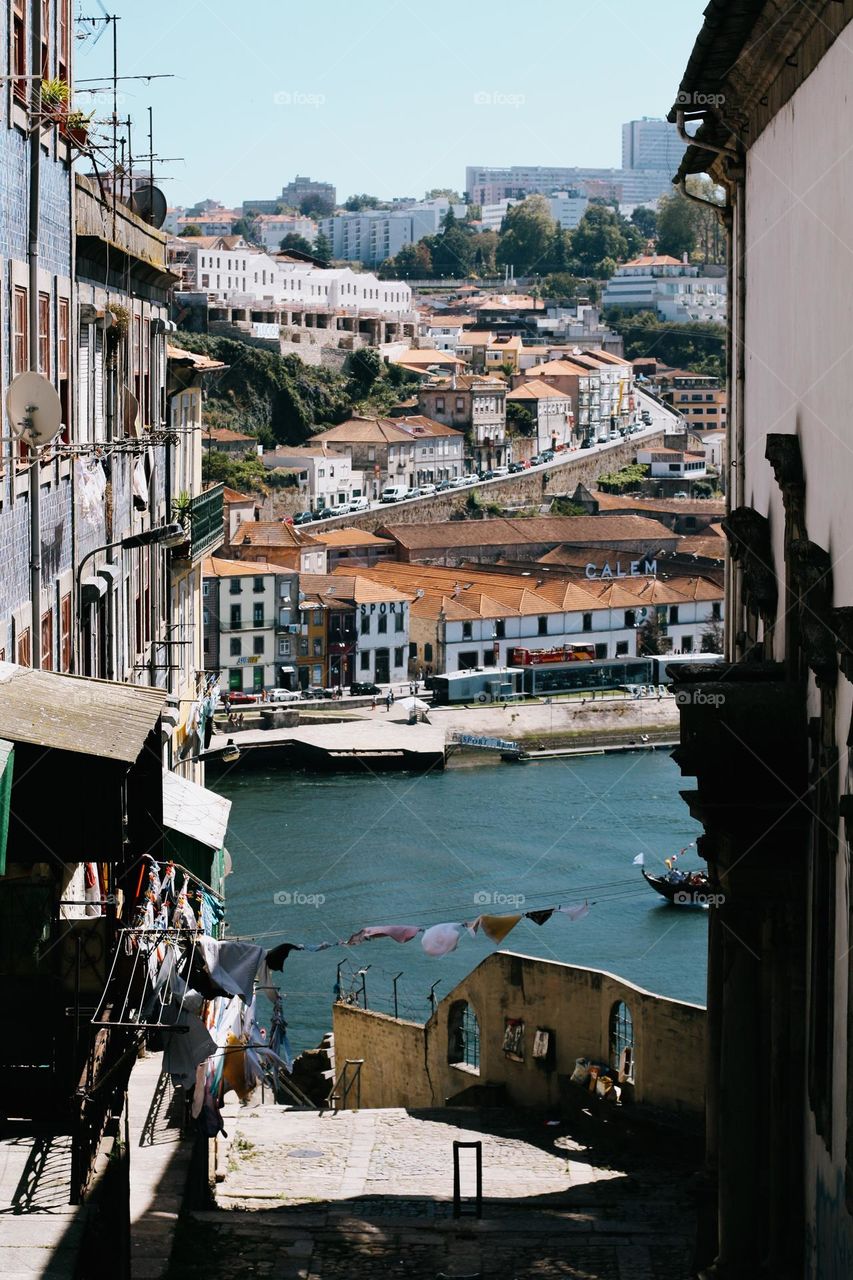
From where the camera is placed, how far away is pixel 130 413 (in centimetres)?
1329

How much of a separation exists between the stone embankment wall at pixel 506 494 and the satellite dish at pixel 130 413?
5257 centimetres

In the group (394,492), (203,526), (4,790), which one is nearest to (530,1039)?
(203,526)

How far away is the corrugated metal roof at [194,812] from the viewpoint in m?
12.0

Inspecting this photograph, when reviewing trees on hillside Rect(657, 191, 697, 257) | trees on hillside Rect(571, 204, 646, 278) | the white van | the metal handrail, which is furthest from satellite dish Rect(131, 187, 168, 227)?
trees on hillside Rect(571, 204, 646, 278)

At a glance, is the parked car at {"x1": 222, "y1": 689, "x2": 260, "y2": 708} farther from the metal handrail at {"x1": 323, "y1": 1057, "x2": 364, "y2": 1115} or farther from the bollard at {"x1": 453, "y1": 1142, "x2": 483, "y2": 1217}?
the bollard at {"x1": 453, "y1": 1142, "x2": 483, "y2": 1217}

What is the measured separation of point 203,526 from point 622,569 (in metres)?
50.2

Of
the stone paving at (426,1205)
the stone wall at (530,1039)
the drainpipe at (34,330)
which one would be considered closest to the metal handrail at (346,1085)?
the stone wall at (530,1039)

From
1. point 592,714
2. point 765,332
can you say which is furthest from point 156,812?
point 592,714

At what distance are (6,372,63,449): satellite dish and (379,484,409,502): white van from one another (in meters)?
64.0

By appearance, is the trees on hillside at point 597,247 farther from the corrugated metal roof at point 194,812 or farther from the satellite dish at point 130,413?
the corrugated metal roof at point 194,812

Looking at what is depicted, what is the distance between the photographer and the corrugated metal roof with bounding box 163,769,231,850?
39.4 ft

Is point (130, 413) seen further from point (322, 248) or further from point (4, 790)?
point (322, 248)

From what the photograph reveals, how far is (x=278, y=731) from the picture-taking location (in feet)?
161

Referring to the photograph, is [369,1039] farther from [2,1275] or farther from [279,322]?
[279,322]
